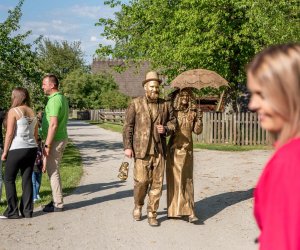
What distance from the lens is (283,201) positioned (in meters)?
1.48

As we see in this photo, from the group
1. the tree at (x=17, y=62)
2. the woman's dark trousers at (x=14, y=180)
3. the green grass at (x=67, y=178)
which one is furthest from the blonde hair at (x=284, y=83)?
the tree at (x=17, y=62)

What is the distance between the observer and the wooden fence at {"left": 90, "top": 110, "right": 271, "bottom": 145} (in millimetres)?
20691

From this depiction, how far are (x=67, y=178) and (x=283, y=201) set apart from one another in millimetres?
9991

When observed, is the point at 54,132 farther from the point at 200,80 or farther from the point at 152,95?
the point at 200,80

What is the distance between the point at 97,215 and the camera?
24.6ft

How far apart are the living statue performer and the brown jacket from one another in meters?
0.35

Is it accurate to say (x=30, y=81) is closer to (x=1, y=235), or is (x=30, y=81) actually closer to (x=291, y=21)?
(x=291, y=21)

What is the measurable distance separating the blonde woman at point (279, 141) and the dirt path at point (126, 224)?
433 cm

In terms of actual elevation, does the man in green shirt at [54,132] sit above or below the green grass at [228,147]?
above

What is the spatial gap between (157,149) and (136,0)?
64.3ft

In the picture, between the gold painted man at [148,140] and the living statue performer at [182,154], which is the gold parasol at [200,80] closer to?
the living statue performer at [182,154]

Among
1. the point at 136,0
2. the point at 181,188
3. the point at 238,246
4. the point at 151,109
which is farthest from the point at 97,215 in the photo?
the point at 136,0

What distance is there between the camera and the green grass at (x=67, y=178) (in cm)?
895

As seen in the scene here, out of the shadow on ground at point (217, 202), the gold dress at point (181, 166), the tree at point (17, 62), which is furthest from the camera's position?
the tree at point (17, 62)
